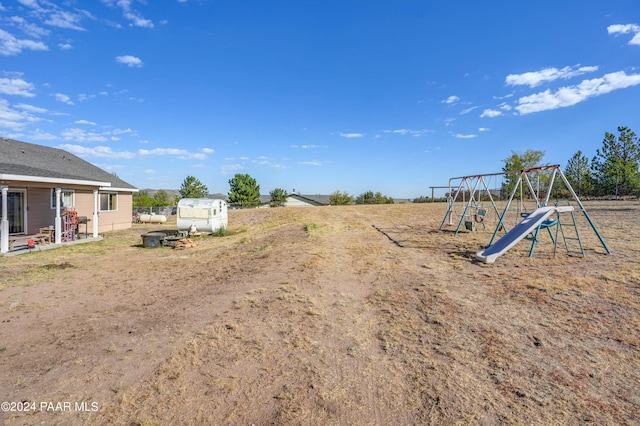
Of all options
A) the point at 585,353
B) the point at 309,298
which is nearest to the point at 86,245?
the point at 309,298

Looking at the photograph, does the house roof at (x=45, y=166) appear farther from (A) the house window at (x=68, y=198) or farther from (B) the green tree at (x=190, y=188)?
(B) the green tree at (x=190, y=188)

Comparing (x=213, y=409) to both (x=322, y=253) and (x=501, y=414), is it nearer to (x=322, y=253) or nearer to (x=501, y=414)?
(x=501, y=414)

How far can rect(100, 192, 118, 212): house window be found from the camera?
1838 centimetres

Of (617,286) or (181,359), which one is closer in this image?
(181,359)

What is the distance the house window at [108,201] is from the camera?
18.4 metres

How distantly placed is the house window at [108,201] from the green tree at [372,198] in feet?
125

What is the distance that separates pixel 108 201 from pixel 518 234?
20874 millimetres

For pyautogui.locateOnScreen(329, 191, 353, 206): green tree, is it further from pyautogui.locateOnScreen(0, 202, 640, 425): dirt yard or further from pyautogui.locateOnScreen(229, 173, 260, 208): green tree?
pyautogui.locateOnScreen(0, 202, 640, 425): dirt yard

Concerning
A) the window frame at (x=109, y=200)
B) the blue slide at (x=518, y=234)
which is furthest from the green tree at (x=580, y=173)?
the window frame at (x=109, y=200)

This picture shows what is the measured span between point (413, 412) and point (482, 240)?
371 inches

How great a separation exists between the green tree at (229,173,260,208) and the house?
120ft

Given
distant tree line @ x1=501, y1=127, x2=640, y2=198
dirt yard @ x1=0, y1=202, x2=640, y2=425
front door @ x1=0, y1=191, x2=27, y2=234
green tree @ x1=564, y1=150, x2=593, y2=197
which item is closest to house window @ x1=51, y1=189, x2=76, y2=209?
front door @ x1=0, y1=191, x2=27, y2=234

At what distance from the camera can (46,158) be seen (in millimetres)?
16797

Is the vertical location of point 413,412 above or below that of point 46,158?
below
